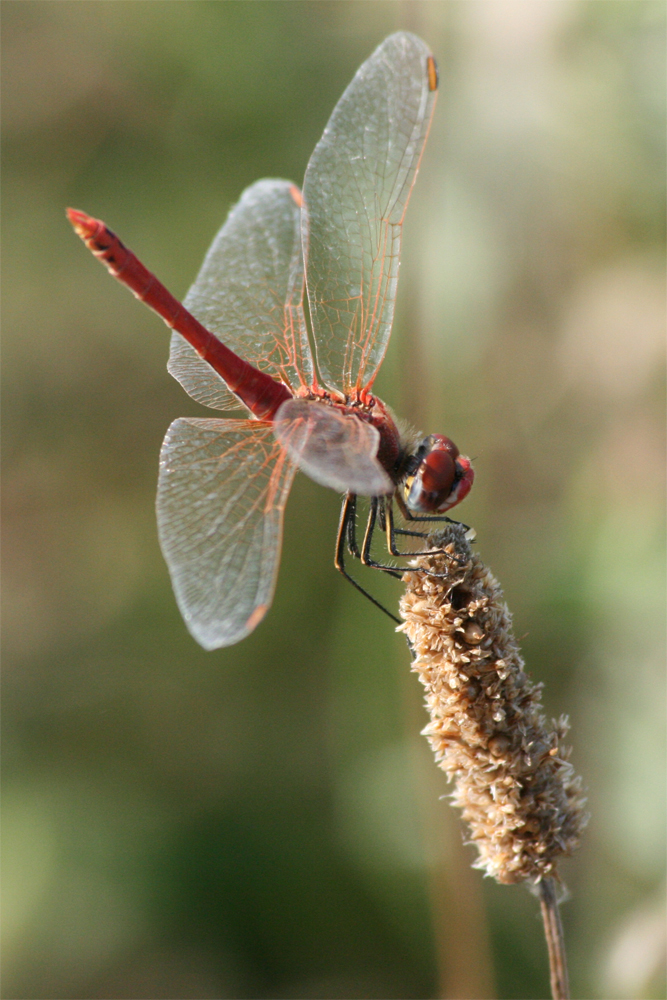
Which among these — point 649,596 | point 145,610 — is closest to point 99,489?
point 145,610

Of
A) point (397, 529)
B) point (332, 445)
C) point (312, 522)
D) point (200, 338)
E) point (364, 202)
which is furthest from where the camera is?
point (312, 522)

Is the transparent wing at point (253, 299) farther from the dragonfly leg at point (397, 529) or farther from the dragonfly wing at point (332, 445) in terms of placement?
the dragonfly leg at point (397, 529)

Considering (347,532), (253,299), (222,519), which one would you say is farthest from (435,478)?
(253,299)

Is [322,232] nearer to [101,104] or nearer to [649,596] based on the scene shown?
[649,596]

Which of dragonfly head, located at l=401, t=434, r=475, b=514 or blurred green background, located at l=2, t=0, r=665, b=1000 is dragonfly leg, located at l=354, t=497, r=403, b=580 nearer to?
dragonfly head, located at l=401, t=434, r=475, b=514

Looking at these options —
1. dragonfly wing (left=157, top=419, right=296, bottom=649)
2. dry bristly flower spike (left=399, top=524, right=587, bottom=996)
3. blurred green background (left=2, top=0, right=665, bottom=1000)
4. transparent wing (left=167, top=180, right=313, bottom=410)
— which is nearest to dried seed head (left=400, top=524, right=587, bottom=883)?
dry bristly flower spike (left=399, top=524, right=587, bottom=996)

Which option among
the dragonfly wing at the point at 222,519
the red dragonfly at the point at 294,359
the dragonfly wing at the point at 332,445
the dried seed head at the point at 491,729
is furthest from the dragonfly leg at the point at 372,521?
the dried seed head at the point at 491,729

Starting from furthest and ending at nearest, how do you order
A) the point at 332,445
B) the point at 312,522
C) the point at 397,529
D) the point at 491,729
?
the point at 312,522
the point at 397,529
the point at 332,445
the point at 491,729

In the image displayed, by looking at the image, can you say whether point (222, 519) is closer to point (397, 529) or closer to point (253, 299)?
point (397, 529)
